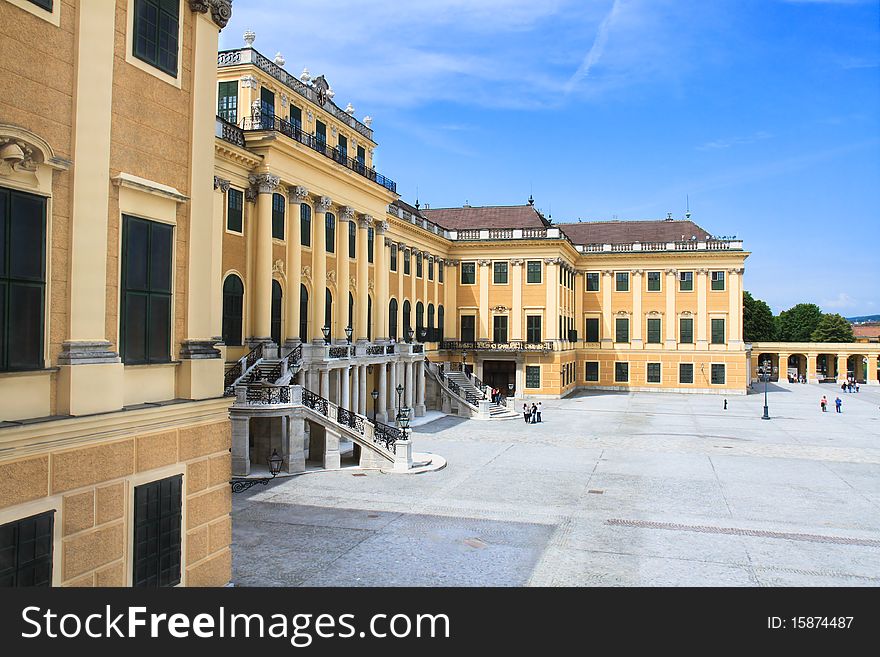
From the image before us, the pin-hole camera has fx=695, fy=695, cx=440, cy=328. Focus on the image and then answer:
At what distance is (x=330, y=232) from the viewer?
120ft

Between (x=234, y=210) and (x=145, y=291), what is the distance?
67.9ft

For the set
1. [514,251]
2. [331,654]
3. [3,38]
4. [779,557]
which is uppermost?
[514,251]

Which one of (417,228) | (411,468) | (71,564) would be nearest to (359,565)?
(71,564)

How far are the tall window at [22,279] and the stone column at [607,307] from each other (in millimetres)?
63581

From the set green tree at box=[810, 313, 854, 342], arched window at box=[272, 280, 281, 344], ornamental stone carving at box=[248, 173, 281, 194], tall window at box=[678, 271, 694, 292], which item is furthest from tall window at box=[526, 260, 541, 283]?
green tree at box=[810, 313, 854, 342]

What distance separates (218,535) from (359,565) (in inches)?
204

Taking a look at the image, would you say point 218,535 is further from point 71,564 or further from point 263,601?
point 263,601

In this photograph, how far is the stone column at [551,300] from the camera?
60031 millimetres

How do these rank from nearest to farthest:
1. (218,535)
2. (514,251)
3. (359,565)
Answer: (218,535), (359,565), (514,251)

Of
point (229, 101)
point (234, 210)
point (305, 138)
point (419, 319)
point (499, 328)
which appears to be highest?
point (229, 101)

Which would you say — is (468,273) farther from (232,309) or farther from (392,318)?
(232,309)

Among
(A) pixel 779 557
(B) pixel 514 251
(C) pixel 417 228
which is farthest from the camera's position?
(B) pixel 514 251

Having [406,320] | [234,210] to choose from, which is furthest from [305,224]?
[406,320]

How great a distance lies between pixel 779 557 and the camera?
17.2 meters
